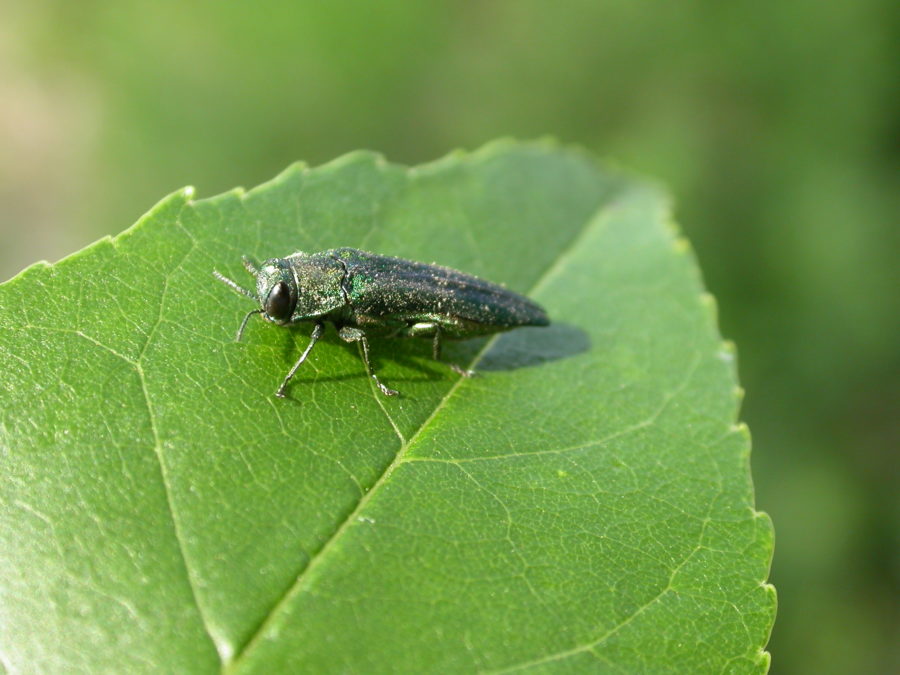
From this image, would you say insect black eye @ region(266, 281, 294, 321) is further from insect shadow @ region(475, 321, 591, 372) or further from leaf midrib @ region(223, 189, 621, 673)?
insect shadow @ region(475, 321, 591, 372)

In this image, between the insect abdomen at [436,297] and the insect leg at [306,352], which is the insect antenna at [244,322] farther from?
the insect abdomen at [436,297]

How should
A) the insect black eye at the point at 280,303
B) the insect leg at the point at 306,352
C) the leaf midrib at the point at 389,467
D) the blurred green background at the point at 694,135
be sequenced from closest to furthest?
1. the leaf midrib at the point at 389,467
2. the insect leg at the point at 306,352
3. the insect black eye at the point at 280,303
4. the blurred green background at the point at 694,135

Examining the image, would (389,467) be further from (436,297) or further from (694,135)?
(694,135)

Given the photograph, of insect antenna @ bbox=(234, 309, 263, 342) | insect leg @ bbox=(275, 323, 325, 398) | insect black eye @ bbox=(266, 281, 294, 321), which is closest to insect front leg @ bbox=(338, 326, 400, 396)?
insect leg @ bbox=(275, 323, 325, 398)

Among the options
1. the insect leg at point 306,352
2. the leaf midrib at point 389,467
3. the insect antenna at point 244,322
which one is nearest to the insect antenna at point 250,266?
the insect antenna at point 244,322

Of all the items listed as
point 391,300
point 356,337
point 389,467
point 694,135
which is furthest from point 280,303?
point 694,135

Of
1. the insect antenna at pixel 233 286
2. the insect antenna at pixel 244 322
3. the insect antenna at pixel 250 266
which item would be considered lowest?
the insect antenna at pixel 244 322
